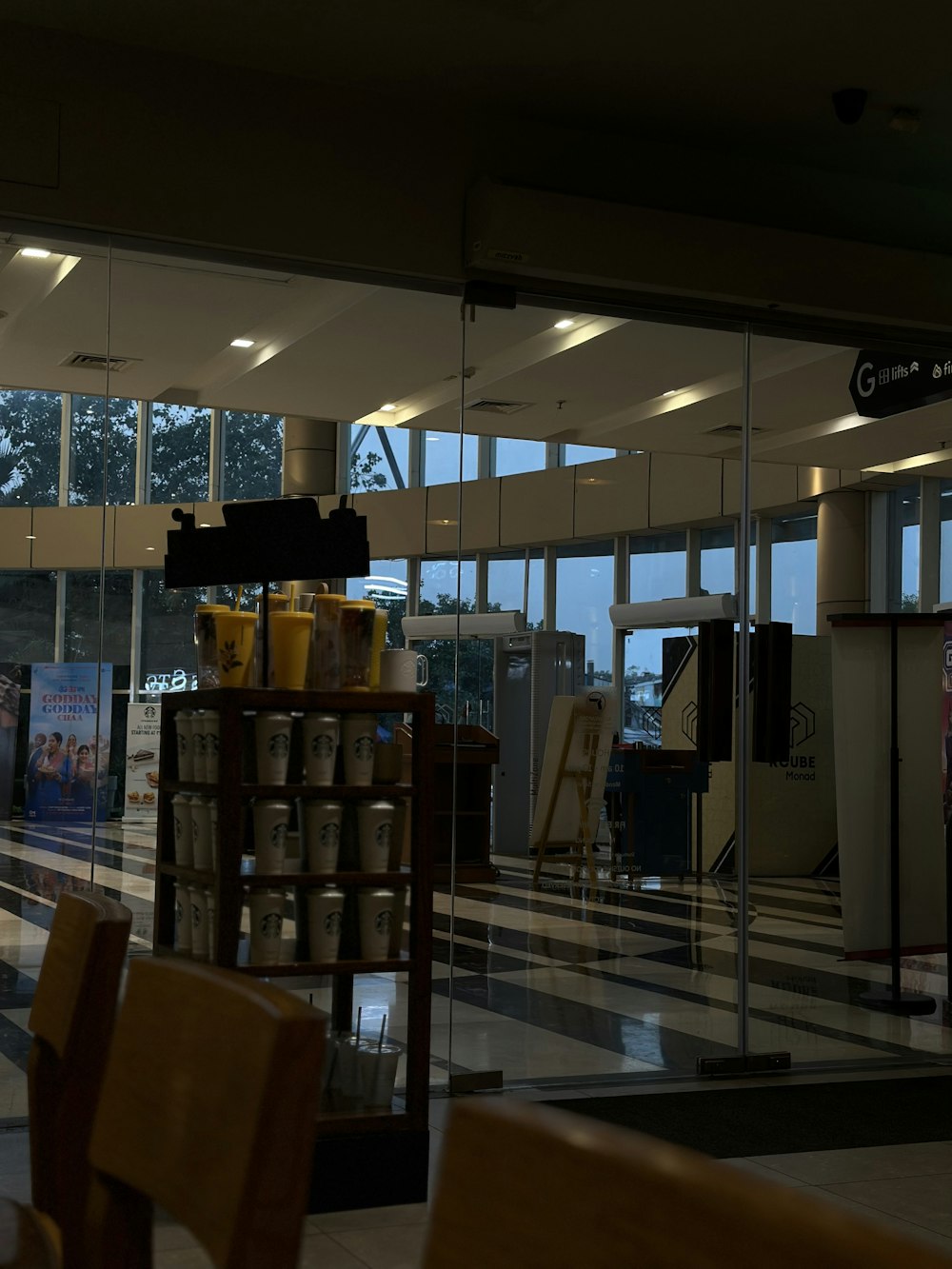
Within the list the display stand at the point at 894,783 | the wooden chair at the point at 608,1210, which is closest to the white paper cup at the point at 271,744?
the wooden chair at the point at 608,1210

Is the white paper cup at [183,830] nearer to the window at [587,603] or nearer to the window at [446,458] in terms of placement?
the window at [446,458]

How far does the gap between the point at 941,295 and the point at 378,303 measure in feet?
7.56

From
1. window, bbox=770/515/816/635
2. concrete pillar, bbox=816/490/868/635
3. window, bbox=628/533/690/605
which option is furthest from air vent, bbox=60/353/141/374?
window, bbox=770/515/816/635

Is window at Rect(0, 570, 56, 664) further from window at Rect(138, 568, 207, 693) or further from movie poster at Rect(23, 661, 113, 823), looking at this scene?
window at Rect(138, 568, 207, 693)

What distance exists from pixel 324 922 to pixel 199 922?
12.3 inches

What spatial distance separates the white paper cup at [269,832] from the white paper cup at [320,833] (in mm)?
66

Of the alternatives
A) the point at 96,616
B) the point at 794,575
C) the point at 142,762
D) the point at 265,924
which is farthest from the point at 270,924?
the point at 794,575

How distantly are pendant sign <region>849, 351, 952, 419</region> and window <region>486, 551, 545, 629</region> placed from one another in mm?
1575

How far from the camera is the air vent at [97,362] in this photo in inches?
182

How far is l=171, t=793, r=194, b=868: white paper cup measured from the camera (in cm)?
370

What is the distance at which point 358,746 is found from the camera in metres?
3.67

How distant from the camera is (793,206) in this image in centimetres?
555

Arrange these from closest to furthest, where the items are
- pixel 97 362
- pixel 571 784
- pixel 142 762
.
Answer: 1. pixel 142 762
2. pixel 97 362
3. pixel 571 784

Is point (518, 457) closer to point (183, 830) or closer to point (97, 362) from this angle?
point (97, 362)
